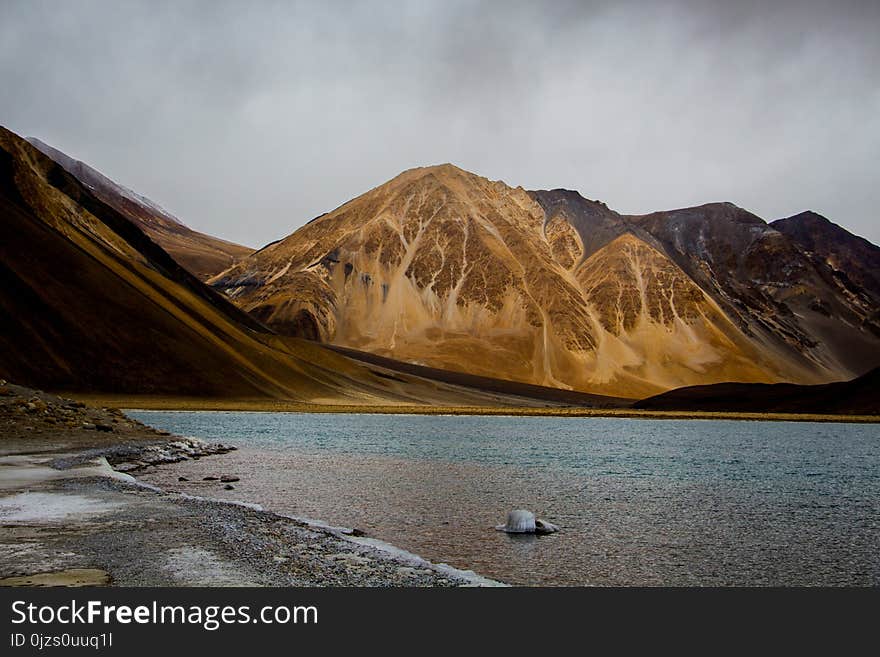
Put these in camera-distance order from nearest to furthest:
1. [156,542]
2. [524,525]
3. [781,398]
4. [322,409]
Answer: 1. [156,542]
2. [524,525]
3. [322,409]
4. [781,398]

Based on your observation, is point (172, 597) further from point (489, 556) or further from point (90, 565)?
point (489, 556)

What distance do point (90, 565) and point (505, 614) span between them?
657 centimetres

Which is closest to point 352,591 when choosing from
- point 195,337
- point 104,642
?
point 104,642

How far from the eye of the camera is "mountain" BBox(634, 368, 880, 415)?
120375 millimetres

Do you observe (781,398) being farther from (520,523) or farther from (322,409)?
(520,523)

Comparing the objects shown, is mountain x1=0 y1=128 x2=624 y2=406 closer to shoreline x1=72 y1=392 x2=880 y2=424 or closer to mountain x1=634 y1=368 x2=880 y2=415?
shoreline x1=72 y1=392 x2=880 y2=424

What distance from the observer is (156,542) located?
1445 cm

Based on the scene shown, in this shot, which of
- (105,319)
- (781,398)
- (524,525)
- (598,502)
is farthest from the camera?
(781,398)

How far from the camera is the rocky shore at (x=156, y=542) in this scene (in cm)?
1195

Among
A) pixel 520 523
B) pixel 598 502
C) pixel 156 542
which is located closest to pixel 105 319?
pixel 598 502

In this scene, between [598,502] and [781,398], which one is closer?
[598,502]

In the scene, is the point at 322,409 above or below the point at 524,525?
below

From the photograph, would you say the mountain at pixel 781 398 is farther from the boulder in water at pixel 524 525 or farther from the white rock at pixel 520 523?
the white rock at pixel 520 523

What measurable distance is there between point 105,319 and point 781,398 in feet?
373
